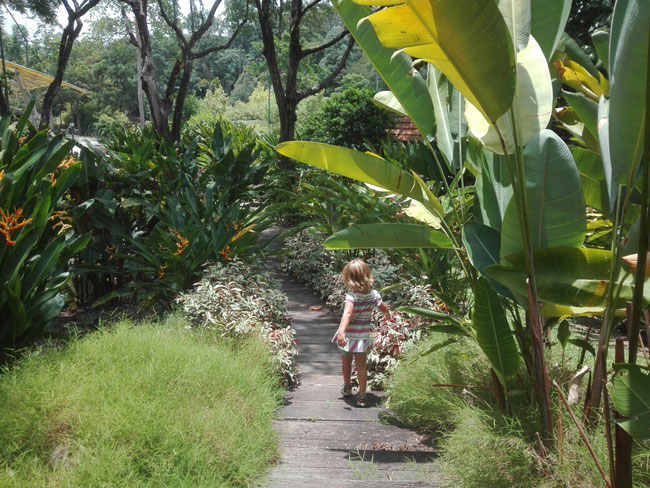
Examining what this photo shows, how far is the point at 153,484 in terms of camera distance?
3.00 m

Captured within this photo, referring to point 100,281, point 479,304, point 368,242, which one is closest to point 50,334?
point 100,281

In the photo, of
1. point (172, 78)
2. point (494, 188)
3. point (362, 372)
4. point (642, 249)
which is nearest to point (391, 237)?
point (494, 188)

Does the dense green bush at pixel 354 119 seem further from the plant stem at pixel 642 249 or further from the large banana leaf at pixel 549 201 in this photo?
the plant stem at pixel 642 249

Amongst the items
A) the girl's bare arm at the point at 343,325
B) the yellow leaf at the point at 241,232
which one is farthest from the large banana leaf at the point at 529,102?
the yellow leaf at the point at 241,232

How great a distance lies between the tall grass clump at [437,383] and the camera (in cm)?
380

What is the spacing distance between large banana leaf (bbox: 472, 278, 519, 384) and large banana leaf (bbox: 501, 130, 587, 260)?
14.1 inches

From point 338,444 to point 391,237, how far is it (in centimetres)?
143

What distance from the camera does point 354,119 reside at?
1420 centimetres

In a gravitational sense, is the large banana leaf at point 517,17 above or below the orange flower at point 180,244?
above

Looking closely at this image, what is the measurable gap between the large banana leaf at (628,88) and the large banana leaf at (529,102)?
361mm

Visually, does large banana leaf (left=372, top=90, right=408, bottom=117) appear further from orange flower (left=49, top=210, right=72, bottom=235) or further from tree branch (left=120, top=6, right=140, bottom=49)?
tree branch (left=120, top=6, right=140, bottom=49)

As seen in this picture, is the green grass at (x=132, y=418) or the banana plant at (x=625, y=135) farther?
the green grass at (x=132, y=418)

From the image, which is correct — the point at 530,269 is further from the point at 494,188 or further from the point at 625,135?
the point at 494,188

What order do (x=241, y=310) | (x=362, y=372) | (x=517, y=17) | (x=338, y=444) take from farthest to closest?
(x=241, y=310) < (x=362, y=372) < (x=338, y=444) < (x=517, y=17)
